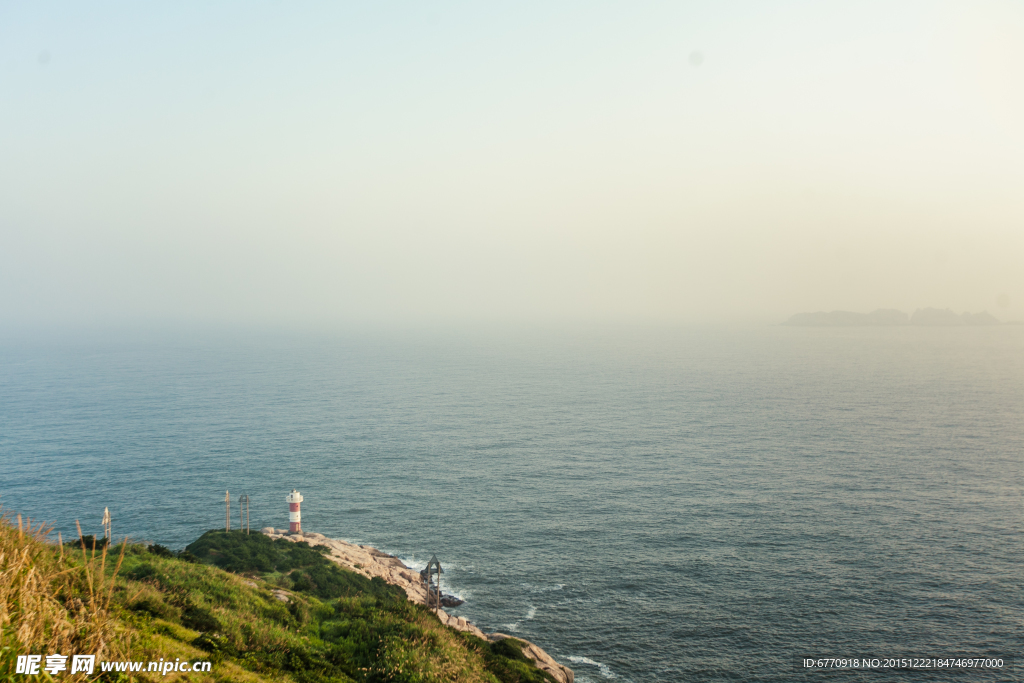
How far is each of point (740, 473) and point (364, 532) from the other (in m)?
46.5

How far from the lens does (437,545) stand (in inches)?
2280

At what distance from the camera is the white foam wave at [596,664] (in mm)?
38031

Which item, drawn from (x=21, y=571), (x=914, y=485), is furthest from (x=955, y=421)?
(x=21, y=571)

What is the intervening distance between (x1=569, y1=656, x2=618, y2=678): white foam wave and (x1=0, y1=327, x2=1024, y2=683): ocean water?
128mm

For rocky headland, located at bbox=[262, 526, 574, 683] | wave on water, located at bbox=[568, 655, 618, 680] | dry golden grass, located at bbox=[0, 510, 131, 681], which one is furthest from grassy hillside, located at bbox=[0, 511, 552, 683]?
wave on water, located at bbox=[568, 655, 618, 680]

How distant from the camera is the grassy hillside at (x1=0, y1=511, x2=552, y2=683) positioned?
10.4 metres

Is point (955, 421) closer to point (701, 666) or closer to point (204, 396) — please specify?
point (701, 666)

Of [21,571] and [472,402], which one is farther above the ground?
[21,571]

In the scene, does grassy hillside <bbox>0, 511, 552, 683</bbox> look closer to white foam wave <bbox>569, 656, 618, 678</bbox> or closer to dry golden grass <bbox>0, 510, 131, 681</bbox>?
dry golden grass <bbox>0, 510, 131, 681</bbox>

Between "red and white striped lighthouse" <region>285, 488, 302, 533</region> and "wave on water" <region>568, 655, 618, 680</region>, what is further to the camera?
"red and white striped lighthouse" <region>285, 488, 302, 533</region>

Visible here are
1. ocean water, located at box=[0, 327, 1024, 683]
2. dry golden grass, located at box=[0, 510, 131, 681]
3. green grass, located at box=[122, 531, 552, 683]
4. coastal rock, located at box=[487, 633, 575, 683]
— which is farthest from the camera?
ocean water, located at box=[0, 327, 1024, 683]

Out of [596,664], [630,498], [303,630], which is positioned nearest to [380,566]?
[596,664]

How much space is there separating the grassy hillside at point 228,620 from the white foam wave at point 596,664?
27.4ft

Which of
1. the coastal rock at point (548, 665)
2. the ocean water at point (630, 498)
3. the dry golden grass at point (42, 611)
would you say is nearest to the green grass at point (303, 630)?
the coastal rock at point (548, 665)
